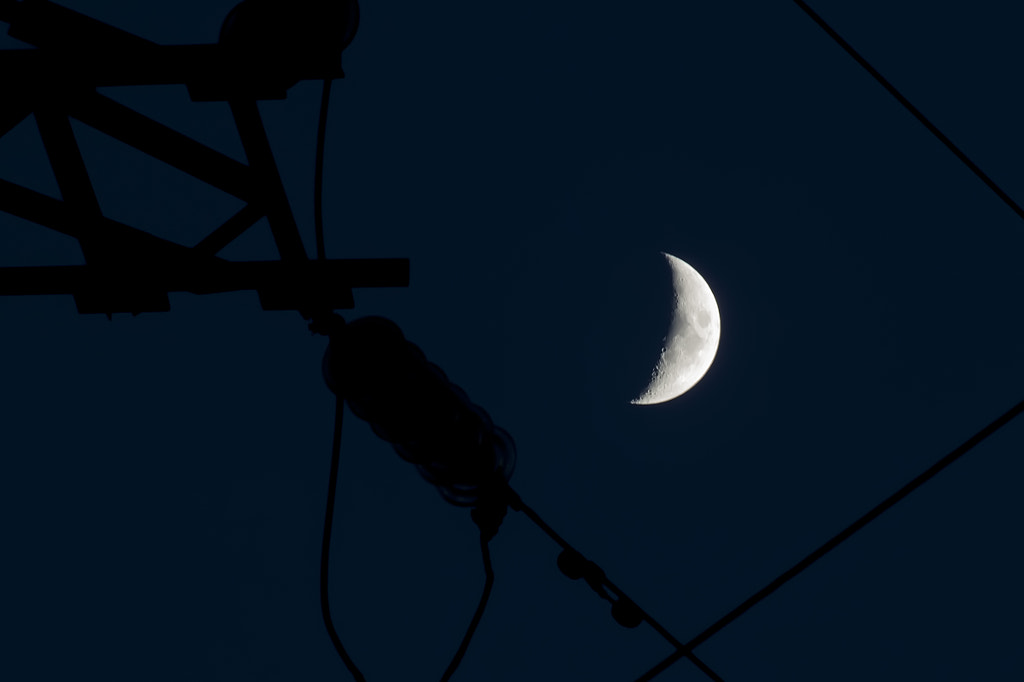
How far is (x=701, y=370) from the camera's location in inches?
791

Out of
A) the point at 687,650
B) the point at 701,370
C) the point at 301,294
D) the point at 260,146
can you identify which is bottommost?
the point at 687,650

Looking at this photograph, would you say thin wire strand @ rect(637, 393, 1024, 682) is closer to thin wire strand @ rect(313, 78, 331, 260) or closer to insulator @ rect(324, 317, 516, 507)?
insulator @ rect(324, 317, 516, 507)

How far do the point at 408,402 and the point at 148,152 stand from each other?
4.61 ft

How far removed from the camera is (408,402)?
3193mm

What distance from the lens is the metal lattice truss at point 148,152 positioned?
3604 millimetres

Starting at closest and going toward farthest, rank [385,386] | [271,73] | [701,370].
Answer: [385,386] → [271,73] → [701,370]

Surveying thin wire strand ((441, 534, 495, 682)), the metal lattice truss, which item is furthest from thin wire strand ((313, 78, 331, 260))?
thin wire strand ((441, 534, 495, 682))

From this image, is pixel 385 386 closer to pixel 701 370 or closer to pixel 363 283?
pixel 363 283

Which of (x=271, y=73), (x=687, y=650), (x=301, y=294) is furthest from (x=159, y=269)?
(x=687, y=650)

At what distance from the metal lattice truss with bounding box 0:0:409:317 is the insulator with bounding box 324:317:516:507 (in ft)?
1.26

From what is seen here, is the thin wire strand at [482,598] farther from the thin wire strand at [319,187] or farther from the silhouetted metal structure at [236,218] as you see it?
the thin wire strand at [319,187]

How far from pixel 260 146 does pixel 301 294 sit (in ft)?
1.69

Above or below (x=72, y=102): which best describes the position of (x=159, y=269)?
below

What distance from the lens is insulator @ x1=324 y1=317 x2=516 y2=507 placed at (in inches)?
125
